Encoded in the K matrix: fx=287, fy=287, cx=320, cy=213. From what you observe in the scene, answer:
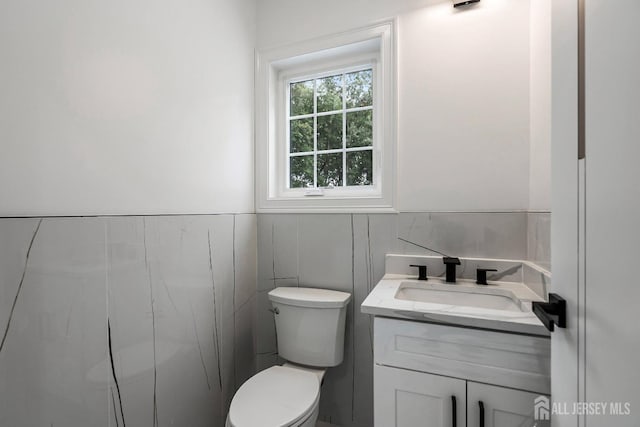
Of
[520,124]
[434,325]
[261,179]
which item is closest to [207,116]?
[261,179]

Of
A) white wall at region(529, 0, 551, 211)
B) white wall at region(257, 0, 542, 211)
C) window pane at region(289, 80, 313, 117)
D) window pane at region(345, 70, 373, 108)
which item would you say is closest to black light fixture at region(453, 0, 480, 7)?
white wall at region(257, 0, 542, 211)

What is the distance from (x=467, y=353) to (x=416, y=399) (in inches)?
9.6

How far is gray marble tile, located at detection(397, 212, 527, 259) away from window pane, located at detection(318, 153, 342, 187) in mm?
508

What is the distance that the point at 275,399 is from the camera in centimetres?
122

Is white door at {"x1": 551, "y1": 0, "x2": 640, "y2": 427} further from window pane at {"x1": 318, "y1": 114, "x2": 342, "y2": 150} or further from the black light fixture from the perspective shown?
window pane at {"x1": 318, "y1": 114, "x2": 342, "y2": 150}

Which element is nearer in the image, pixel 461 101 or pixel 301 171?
pixel 461 101

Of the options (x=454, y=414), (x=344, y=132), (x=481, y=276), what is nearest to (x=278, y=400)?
(x=454, y=414)

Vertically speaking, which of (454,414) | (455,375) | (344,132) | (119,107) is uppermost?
(344,132)

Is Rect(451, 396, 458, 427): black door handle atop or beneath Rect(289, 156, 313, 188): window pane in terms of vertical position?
beneath

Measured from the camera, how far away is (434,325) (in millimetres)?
994

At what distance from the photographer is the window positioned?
5.82 ft

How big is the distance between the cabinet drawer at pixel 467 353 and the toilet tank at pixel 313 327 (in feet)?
1.51

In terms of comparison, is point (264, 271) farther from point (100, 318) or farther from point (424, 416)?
point (424, 416)

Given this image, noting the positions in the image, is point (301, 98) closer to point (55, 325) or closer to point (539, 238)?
point (539, 238)
